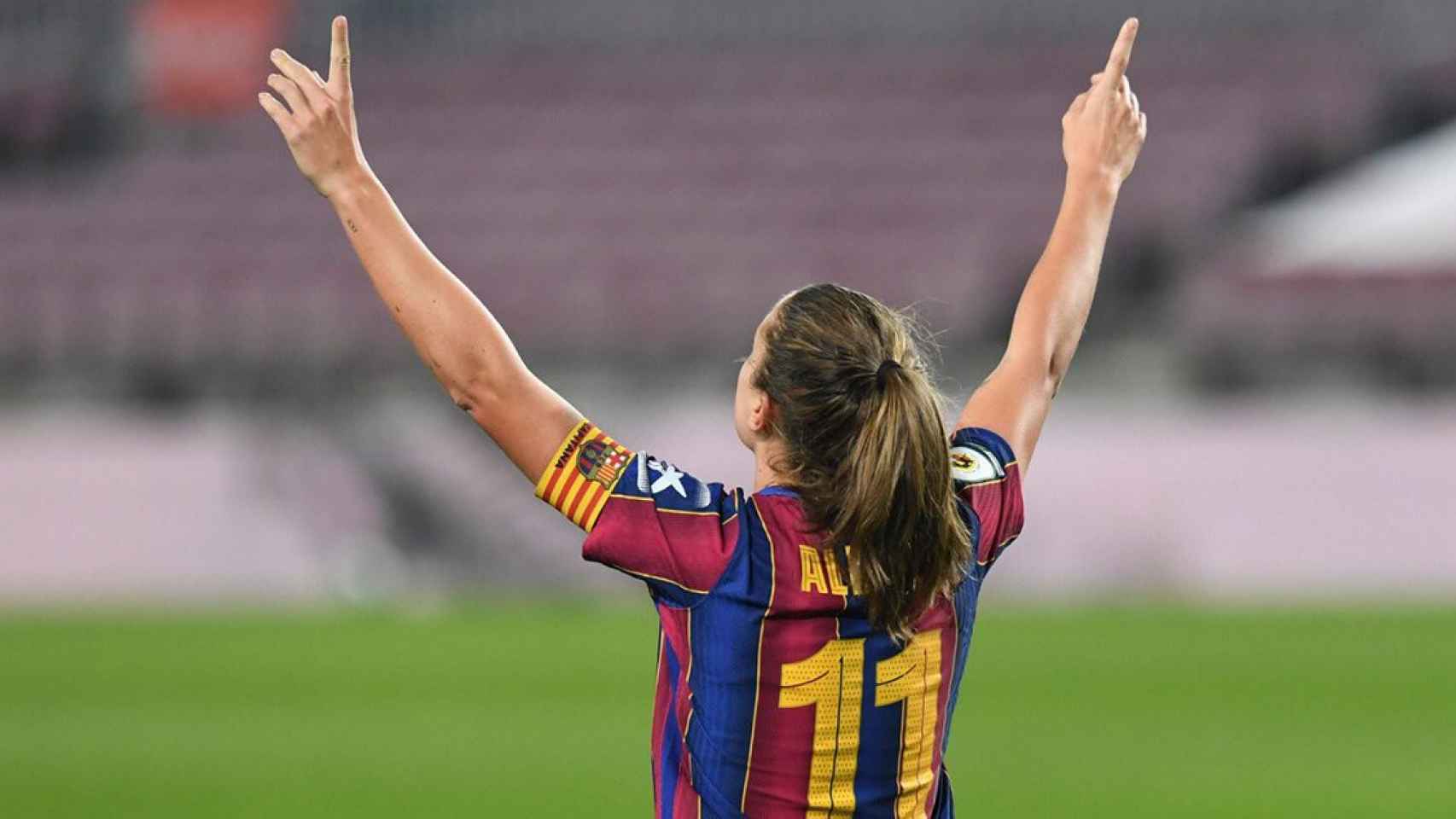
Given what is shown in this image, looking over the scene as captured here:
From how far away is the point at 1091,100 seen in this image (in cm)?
296

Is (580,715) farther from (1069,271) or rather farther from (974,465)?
(974,465)

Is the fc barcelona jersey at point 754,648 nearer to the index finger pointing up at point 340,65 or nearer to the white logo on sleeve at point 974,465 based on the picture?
the white logo on sleeve at point 974,465

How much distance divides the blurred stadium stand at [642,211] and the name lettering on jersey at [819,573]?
1258cm

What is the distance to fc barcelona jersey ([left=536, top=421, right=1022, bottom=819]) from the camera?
2350mm

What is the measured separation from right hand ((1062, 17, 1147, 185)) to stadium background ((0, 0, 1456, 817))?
4.55 meters

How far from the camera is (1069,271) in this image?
285 cm

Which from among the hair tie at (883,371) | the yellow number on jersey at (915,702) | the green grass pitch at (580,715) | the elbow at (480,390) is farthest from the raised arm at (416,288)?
the green grass pitch at (580,715)

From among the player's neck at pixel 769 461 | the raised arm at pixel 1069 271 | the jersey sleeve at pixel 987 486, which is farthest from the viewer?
the raised arm at pixel 1069 271

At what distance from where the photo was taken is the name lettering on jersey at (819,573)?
2359mm

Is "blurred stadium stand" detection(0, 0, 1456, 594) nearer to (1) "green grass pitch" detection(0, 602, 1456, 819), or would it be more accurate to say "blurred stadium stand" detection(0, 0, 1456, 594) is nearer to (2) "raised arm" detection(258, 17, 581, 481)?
(1) "green grass pitch" detection(0, 602, 1456, 819)

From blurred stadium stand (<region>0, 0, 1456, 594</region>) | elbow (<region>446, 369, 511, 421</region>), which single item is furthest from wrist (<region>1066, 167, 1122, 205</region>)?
blurred stadium stand (<region>0, 0, 1456, 594</region>)

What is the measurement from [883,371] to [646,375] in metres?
13.8

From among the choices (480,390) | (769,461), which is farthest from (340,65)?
(769,461)

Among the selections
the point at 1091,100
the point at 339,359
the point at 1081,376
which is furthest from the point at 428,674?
the point at 1091,100
